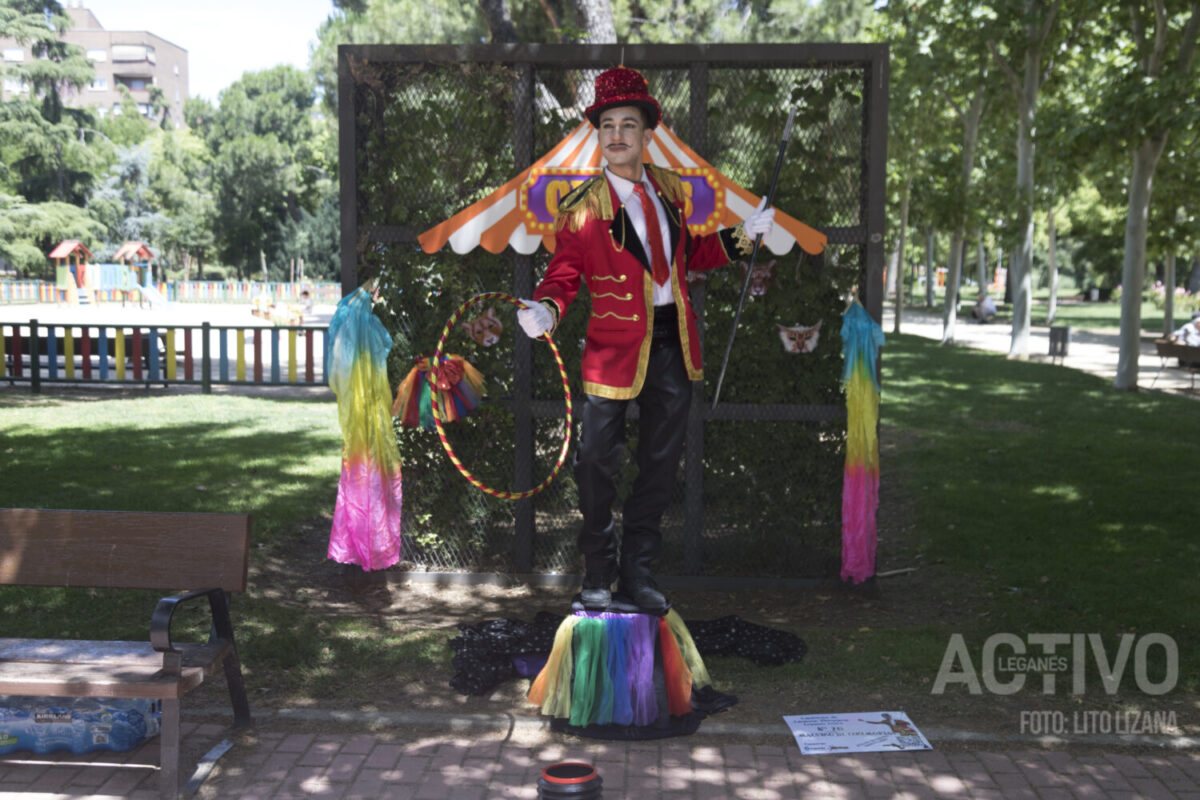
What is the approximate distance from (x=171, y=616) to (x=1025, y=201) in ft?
72.6

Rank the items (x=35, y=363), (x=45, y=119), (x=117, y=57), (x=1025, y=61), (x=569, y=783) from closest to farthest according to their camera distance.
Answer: (x=569, y=783)
(x=35, y=363)
(x=1025, y=61)
(x=45, y=119)
(x=117, y=57)

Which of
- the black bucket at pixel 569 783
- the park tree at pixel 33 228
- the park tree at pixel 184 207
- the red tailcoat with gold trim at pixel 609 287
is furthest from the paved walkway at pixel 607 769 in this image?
the park tree at pixel 184 207

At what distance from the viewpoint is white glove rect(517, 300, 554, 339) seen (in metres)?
4.74

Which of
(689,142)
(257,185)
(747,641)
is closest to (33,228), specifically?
(257,185)

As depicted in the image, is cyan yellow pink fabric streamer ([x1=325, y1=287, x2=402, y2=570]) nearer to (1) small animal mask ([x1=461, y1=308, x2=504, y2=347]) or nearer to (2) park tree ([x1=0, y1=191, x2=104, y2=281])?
(1) small animal mask ([x1=461, y1=308, x2=504, y2=347])

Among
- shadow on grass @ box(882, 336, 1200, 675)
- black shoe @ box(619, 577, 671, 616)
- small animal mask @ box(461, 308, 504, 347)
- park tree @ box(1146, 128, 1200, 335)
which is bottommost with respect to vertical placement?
shadow on grass @ box(882, 336, 1200, 675)

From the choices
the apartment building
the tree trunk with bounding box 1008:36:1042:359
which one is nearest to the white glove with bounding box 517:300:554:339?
the tree trunk with bounding box 1008:36:1042:359

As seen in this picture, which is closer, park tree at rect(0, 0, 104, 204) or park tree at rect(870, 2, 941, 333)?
park tree at rect(870, 2, 941, 333)

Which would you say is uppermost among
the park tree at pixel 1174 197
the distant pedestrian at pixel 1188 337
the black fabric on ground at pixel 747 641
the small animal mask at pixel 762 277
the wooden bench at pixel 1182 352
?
the park tree at pixel 1174 197

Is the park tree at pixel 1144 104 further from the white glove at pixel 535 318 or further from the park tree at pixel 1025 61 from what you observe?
the white glove at pixel 535 318

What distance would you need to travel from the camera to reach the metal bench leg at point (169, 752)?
417 cm

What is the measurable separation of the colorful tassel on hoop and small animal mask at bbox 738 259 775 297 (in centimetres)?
177

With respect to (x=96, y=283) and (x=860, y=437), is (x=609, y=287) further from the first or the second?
(x=96, y=283)

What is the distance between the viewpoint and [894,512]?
386 inches
